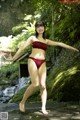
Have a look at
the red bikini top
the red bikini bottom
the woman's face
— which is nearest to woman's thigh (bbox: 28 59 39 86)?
the red bikini bottom

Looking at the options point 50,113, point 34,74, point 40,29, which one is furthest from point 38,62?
point 50,113

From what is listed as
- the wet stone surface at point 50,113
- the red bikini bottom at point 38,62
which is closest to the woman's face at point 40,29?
the red bikini bottom at point 38,62

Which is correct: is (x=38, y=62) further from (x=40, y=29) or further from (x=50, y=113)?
(x=50, y=113)

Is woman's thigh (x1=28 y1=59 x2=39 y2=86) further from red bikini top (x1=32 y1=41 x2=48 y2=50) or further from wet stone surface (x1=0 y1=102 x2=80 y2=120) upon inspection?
wet stone surface (x1=0 y1=102 x2=80 y2=120)

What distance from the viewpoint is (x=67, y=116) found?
6.64 metres

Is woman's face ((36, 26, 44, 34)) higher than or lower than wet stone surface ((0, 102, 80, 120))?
higher

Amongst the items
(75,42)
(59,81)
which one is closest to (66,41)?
(75,42)

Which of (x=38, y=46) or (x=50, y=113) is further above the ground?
(x=38, y=46)

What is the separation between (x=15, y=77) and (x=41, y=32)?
20.7 metres

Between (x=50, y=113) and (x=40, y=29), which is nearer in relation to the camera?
(x=40, y=29)

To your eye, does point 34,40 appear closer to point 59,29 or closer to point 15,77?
point 59,29

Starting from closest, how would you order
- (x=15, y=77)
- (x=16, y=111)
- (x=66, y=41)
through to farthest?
(x=16, y=111), (x=66, y=41), (x=15, y=77)

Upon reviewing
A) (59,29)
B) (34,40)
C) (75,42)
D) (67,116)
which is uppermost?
(59,29)

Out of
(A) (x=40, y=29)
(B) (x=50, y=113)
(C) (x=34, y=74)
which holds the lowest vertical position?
(B) (x=50, y=113)
